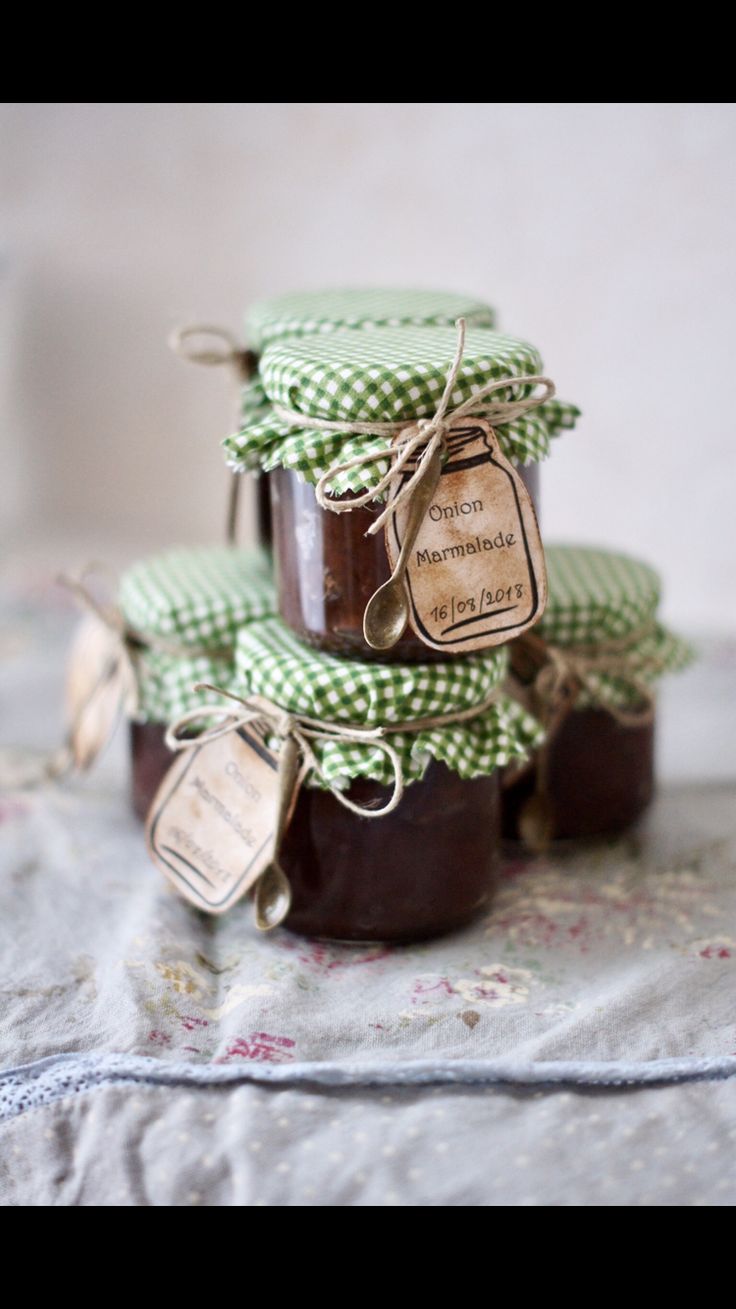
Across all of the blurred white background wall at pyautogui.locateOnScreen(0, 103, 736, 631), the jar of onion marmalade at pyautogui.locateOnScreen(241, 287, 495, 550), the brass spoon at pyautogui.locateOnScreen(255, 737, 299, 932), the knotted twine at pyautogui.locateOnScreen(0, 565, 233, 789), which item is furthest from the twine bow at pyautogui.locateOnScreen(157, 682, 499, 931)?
the blurred white background wall at pyautogui.locateOnScreen(0, 103, 736, 631)

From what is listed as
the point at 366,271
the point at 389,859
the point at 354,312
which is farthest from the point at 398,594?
the point at 366,271

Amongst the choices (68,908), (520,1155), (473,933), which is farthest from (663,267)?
(520,1155)

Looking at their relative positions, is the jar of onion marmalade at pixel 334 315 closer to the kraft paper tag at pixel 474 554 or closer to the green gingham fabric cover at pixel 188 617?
the green gingham fabric cover at pixel 188 617

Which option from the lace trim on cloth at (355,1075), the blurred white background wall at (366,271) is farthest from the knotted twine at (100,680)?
the blurred white background wall at (366,271)

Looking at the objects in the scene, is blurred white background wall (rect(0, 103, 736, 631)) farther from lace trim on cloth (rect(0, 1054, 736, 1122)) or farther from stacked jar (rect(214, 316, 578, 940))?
lace trim on cloth (rect(0, 1054, 736, 1122))

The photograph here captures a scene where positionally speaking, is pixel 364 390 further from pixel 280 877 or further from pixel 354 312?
pixel 280 877
